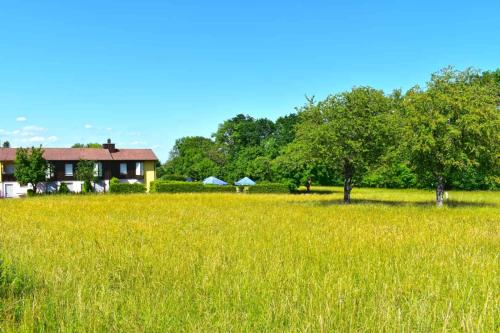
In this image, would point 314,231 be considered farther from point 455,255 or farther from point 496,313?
point 496,313

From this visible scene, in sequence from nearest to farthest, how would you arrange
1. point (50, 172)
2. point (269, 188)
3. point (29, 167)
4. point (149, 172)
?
1. point (269, 188)
2. point (29, 167)
3. point (50, 172)
4. point (149, 172)

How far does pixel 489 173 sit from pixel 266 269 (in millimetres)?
24042

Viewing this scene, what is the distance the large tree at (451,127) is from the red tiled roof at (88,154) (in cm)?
4912

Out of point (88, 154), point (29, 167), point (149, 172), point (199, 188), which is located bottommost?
point (199, 188)

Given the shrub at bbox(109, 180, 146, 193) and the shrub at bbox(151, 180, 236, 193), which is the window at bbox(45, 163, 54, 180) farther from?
the shrub at bbox(151, 180, 236, 193)

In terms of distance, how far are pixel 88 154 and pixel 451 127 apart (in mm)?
55217

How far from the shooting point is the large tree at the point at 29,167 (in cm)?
5344

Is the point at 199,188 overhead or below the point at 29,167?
below

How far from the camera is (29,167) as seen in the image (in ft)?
177

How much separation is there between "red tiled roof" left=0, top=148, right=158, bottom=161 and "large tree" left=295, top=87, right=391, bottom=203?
43.5m

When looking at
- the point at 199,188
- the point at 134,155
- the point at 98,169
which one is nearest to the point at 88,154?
the point at 98,169

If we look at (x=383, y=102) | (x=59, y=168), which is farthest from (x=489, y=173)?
(x=59, y=168)

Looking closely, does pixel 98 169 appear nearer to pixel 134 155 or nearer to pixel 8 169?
pixel 134 155

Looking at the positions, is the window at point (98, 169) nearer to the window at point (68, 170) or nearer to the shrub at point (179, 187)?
the window at point (68, 170)
